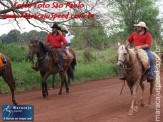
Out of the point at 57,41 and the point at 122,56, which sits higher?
the point at 57,41

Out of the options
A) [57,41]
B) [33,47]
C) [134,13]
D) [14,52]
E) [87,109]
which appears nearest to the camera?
[87,109]

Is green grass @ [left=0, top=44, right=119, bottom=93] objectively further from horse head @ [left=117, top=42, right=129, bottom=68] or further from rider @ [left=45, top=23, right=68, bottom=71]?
horse head @ [left=117, top=42, right=129, bottom=68]

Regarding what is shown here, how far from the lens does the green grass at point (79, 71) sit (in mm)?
12233

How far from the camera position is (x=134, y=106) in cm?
773

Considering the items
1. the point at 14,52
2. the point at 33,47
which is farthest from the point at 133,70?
the point at 14,52

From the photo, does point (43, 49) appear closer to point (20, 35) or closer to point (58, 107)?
point (58, 107)

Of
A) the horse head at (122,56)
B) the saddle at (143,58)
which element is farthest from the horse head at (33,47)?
the saddle at (143,58)

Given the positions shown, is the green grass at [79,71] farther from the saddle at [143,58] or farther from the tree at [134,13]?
the tree at [134,13]

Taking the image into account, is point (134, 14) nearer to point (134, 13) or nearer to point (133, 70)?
point (134, 13)

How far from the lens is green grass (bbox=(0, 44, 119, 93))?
40.1 feet

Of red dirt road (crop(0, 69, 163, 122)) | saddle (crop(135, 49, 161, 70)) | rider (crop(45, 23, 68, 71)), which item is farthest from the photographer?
rider (crop(45, 23, 68, 71))

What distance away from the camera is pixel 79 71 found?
1627 cm

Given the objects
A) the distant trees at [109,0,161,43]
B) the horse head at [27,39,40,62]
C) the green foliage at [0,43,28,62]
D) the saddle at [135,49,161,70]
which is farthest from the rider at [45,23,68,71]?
the distant trees at [109,0,161,43]

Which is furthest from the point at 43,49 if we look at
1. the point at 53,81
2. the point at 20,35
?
the point at 20,35
